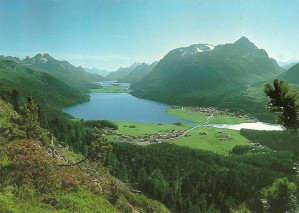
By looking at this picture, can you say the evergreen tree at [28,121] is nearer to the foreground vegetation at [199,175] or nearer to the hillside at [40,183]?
the hillside at [40,183]

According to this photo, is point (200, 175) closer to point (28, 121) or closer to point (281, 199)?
point (28, 121)

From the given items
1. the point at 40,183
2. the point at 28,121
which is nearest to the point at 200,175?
the point at 28,121

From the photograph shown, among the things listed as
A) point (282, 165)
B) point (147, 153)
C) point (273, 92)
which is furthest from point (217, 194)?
point (273, 92)

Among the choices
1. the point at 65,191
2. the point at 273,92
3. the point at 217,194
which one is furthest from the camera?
the point at 217,194

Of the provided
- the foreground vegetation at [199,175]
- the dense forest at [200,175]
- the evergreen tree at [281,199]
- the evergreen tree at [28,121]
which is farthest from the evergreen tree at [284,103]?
the foreground vegetation at [199,175]

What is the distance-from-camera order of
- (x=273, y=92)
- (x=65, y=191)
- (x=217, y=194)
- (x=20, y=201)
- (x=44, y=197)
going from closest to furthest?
1. (x=273, y=92)
2. (x=20, y=201)
3. (x=44, y=197)
4. (x=65, y=191)
5. (x=217, y=194)

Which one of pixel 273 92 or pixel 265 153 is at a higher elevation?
pixel 273 92

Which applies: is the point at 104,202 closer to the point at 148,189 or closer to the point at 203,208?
the point at 148,189
